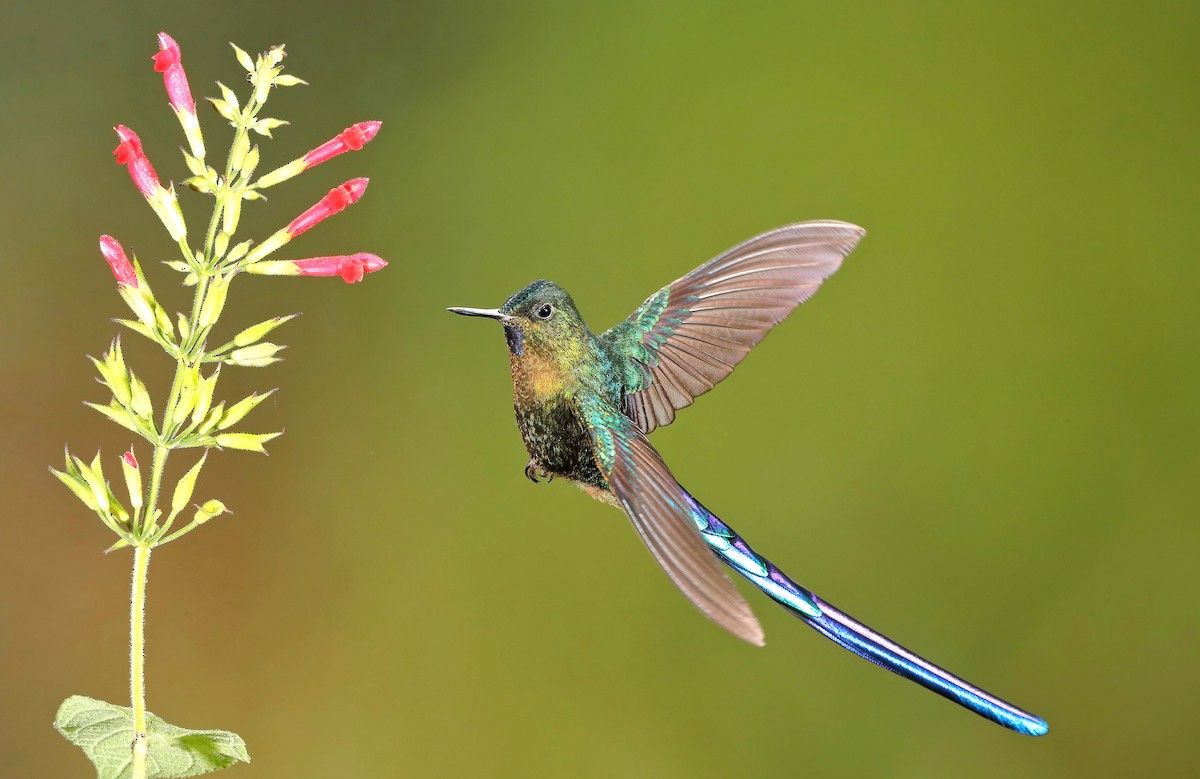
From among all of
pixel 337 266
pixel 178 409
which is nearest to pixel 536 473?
pixel 337 266

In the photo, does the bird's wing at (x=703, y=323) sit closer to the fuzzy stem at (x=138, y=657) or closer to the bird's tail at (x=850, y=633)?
the bird's tail at (x=850, y=633)

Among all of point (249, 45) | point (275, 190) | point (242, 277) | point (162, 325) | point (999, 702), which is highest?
point (249, 45)

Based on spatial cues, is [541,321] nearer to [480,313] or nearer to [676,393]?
[480,313]

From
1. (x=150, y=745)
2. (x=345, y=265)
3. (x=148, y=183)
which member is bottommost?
(x=150, y=745)

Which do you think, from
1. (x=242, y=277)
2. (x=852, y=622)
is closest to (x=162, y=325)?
(x=852, y=622)

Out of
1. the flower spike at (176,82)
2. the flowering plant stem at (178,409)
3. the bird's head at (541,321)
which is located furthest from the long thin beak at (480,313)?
the flower spike at (176,82)

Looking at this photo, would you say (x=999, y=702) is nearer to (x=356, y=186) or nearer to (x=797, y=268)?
(x=797, y=268)

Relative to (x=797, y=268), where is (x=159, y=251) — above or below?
above
